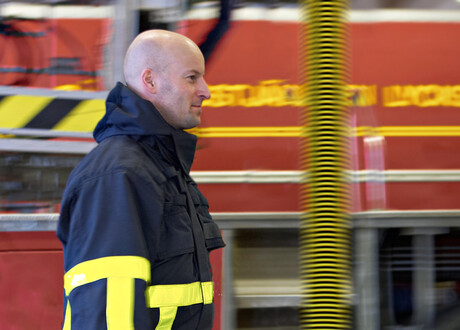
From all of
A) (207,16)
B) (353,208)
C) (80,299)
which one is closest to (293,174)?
(353,208)

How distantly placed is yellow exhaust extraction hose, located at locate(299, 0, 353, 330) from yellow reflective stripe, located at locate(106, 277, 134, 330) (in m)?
0.71

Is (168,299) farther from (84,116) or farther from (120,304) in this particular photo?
(84,116)

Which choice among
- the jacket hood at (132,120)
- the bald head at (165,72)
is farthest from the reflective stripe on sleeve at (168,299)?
the bald head at (165,72)

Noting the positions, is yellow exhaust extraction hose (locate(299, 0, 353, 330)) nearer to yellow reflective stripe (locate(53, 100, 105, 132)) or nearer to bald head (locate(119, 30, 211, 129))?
bald head (locate(119, 30, 211, 129))

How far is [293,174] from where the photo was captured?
2582 millimetres

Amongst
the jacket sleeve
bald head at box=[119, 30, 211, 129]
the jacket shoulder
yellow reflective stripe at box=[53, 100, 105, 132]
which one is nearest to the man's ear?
bald head at box=[119, 30, 211, 129]

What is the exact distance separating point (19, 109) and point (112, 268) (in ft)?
4.54

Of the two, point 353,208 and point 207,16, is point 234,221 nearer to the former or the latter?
point 353,208

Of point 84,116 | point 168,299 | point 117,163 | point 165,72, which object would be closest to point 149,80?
point 165,72

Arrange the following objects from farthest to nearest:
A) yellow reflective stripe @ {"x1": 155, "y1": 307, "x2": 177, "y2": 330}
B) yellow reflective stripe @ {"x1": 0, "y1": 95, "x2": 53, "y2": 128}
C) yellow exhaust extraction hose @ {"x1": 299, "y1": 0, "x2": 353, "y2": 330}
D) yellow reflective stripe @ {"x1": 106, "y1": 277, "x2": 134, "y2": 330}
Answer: yellow reflective stripe @ {"x1": 0, "y1": 95, "x2": 53, "y2": 128}, yellow exhaust extraction hose @ {"x1": 299, "y1": 0, "x2": 353, "y2": 330}, yellow reflective stripe @ {"x1": 155, "y1": 307, "x2": 177, "y2": 330}, yellow reflective stripe @ {"x1": 106, "y1": 277, "x2": 134, "y2": 330}

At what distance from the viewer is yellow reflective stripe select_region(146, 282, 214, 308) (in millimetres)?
1303

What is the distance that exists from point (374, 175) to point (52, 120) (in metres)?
1.33

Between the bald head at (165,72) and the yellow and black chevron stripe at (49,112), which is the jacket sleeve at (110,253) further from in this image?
the yellow and black chevron stripe at (49,112)

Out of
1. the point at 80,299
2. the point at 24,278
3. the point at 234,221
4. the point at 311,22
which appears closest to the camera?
the point at 80,299
